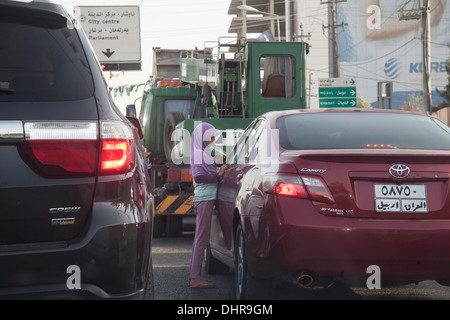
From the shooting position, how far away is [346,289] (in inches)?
268

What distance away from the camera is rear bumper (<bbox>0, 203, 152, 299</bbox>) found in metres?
3.03

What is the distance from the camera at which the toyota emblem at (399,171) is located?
4.72m

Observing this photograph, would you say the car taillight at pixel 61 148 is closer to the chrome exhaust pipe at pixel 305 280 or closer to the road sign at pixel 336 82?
the chrome exhaust pipe at pixel 305 280

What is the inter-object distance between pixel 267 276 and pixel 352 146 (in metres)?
1.03

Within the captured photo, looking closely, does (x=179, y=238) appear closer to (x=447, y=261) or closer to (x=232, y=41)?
(x=232, y=41)

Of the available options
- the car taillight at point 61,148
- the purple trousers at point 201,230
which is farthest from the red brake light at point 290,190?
the purple trousers at point 201,230

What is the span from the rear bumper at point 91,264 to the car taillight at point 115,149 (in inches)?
6.7

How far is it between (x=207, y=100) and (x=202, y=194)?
7.24m

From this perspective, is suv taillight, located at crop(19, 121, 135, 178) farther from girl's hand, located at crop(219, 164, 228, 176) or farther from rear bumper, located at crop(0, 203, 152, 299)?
girl's hand, located at crop(219, 164, 228, 176)

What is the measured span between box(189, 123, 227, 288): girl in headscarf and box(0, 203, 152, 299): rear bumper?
12.4ft

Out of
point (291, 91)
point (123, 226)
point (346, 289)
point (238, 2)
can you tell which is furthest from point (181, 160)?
point (238, 2)

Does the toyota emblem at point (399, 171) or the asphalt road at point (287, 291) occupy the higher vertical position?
the toyota emblem at point (399, 171)

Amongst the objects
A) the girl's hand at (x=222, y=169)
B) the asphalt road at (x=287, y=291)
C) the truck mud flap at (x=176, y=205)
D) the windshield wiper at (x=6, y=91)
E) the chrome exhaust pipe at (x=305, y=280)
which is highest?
the windshield wiper at (x=6, y=91)
